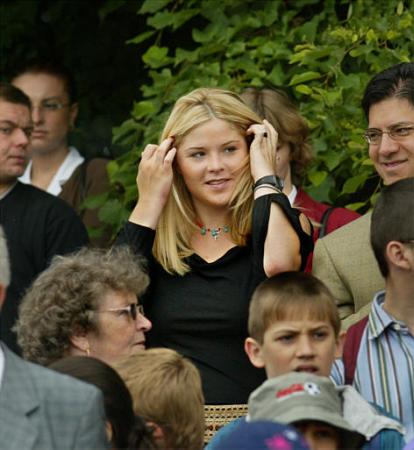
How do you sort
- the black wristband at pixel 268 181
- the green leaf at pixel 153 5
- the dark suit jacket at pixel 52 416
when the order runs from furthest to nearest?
the green leaf at pixel 153 5, the black wristband at pixel 268 181, the dark suit jacket at pixel 52 416

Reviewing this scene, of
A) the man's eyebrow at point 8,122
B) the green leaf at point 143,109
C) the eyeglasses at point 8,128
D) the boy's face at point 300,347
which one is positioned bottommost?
the boy's face at point 300,347

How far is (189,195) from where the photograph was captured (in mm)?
6555

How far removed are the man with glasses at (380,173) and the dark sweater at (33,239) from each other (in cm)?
177

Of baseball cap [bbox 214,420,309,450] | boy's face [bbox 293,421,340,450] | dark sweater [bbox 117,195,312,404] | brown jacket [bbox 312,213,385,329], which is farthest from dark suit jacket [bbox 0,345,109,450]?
brown jacket [bbox 312,213,385,329]

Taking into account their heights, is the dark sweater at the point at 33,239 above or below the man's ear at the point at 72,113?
below

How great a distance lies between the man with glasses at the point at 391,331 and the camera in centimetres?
548

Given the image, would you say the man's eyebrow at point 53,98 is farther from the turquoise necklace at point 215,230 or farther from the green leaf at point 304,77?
the turquoise necklace at point 215,230

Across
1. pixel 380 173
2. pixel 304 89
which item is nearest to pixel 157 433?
pixel 380 173

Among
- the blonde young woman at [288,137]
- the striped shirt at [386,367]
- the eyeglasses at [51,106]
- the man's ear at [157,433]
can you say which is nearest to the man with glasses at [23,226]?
the eyeglasses at [51,106]

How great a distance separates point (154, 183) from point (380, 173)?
90cm

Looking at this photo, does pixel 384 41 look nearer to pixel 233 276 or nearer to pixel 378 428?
pixel 233 276

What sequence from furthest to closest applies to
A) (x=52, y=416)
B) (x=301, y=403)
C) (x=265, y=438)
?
(x=301, y=403), (x=52, y=416), (x=265, y=438)

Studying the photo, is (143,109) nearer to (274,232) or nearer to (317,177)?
(317,177)

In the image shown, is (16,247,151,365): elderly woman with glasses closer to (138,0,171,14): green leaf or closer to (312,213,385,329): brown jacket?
(312,213,385,329): brown jacket
